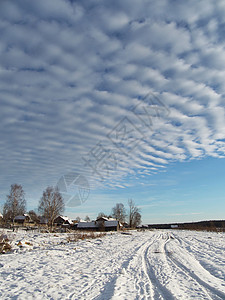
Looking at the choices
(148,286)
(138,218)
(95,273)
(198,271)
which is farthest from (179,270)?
(138,218)

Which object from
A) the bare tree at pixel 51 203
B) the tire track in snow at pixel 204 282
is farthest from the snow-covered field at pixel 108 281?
the bare tree at pixel 51 203

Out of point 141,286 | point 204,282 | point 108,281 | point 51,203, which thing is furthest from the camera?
point 51,203

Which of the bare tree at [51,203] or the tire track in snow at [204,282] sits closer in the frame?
the tire track in snow at [204,282]

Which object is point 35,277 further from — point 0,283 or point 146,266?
point 146,266

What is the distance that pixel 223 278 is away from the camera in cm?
618

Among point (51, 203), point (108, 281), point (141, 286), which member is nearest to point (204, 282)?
point (141, 286)

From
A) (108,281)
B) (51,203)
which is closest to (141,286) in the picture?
(108,281)

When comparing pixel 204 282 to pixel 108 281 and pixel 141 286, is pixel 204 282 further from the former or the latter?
pixel 108 281

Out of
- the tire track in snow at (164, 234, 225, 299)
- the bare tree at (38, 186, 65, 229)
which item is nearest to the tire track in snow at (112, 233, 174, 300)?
the tire track in snow at (164, 234, 225, 299)

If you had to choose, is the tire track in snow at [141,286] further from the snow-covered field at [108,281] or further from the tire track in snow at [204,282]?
the tire track in snow at [204,282]

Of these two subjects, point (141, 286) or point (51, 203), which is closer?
point (141, 286)

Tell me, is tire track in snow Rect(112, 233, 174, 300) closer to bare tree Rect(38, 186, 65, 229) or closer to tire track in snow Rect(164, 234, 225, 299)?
tire track in snow Rect(164, 234, 225, 299)

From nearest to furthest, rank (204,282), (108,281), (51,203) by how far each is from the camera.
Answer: (204,282) < (108,281) < (51,203)

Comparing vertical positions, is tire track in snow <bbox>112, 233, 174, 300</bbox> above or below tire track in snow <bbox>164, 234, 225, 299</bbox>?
below
